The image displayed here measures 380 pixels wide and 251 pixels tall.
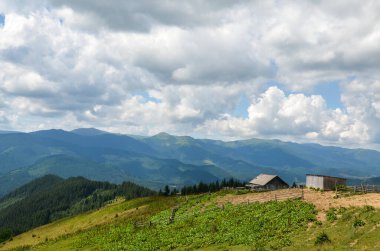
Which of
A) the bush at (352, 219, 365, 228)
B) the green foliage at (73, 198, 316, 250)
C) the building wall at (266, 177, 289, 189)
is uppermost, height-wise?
the building wall at (266, 177, 289, 189)

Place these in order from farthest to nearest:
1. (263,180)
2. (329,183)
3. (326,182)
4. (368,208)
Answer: (263,180) < (329,183) < (326,182) < (368,208)

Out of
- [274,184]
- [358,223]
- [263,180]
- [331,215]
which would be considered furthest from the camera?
[263,180]

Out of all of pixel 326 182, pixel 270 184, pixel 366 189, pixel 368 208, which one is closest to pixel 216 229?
pixel 368 208

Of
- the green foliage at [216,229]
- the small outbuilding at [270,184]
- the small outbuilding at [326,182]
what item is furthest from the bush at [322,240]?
the small outbuilding at [270,184]

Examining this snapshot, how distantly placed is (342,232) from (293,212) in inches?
474

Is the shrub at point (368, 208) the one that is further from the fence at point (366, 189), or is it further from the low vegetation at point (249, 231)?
the fence at point (366, 189)

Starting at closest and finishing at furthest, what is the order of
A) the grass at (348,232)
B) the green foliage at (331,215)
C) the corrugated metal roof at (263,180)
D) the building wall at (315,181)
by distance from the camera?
the grass at (348,232)
the green foliage at (331,215)
the building wall at (315,181)
the corrugated metal roof at (263,180)

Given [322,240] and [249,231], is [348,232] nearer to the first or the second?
[322,240]

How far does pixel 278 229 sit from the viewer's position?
4059 centimetres

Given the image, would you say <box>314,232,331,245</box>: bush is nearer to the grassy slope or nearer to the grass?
the grass

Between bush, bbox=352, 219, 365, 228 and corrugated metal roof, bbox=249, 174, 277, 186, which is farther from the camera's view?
corrugated metal roof, bbox=249, 174, 277, 186

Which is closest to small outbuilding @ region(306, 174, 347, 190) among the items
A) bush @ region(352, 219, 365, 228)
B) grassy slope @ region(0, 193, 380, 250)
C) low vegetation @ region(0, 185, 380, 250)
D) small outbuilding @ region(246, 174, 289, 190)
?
low vegetation @ region(0, 185, 380, 250)

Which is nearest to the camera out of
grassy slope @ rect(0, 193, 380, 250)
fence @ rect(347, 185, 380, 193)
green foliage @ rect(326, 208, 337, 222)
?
grassy slope @ rect(0, 193, 380, 250)

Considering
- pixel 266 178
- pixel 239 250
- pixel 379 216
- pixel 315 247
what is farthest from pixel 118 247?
pixel 266 178
